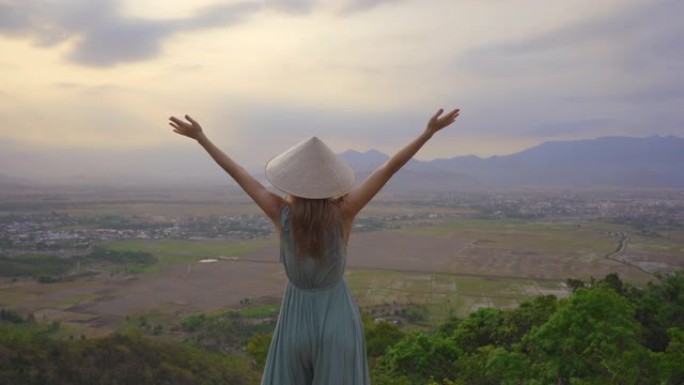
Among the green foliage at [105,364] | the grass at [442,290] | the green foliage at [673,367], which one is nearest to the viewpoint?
the green foliage at [673,367]

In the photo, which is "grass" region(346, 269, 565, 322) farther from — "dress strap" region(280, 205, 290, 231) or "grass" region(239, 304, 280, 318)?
"dress strap" region(280, 205, 290, 231)

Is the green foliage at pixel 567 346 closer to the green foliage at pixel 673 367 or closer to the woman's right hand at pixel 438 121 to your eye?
the green foliage at pixel 673 367

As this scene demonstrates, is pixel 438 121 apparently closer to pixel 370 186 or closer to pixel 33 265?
pixel 370 186

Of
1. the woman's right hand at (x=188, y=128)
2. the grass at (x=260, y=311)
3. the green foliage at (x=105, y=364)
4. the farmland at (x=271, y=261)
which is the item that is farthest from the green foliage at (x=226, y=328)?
the woman's right hand at (x=188, y=128)

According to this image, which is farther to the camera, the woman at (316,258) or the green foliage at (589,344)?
the green foliage at (589,344)

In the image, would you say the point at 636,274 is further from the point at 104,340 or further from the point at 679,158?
the point at 679,158

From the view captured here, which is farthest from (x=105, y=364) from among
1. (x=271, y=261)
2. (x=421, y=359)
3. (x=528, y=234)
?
(x=528, y=234)
